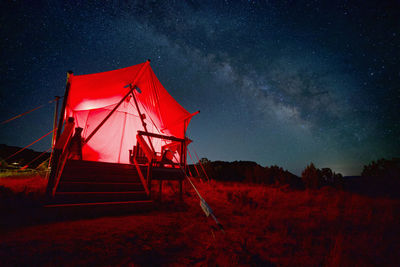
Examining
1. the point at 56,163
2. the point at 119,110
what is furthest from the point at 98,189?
the point at 119,110

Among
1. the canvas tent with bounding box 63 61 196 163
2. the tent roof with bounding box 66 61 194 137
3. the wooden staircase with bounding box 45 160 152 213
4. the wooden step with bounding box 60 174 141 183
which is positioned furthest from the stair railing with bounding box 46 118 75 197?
the tent roof with bounding box 66 61 194 137

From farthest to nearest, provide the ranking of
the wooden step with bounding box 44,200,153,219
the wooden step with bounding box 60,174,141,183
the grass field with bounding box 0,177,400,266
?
1. the wooden step with bounding box 60,174,141,183
2. the wooden step with bounding box 44,200,153,219
3. the grass field with bounding box 0,177,400,266

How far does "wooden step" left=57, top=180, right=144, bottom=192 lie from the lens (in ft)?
10.6

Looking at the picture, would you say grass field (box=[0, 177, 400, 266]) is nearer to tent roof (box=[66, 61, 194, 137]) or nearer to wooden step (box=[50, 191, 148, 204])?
wooden step (box=[50, 191, 148, 204])

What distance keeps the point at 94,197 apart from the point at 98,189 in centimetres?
37

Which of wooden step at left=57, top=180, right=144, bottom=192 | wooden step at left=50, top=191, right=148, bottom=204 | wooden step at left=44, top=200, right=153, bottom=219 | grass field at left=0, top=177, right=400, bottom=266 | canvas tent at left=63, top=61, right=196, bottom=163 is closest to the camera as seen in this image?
grass field at left=0, top=177, right=400, bottom=266

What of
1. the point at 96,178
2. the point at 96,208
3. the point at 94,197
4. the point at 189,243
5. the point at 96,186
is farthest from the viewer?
the point at 96,178

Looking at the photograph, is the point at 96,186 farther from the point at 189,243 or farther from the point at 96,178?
the point at 189,243

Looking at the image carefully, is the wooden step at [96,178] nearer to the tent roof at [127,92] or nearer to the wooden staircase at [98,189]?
the wooden staircase at [98,189]

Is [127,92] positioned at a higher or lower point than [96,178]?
higher

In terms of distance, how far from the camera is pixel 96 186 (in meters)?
3.53

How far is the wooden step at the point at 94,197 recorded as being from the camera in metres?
2.92

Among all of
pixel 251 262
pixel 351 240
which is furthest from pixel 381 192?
pixel 251 262

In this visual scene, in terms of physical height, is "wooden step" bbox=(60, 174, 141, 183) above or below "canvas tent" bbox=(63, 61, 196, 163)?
below
